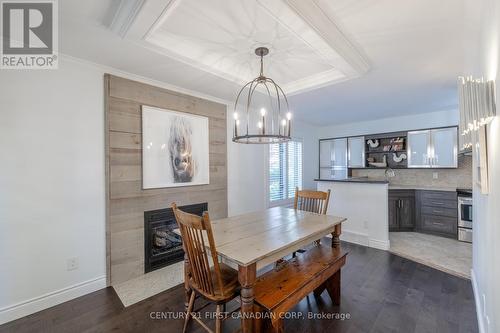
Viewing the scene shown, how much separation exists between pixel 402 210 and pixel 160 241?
4647mm

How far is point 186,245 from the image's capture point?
66.8 inches

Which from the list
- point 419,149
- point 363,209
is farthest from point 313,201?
point 419,149

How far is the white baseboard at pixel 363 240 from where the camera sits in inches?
143

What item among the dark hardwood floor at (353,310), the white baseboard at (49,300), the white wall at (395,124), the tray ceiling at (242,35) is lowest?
the dark hardwood floor at (353,310)

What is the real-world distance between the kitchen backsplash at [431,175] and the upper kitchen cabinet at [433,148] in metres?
0.28

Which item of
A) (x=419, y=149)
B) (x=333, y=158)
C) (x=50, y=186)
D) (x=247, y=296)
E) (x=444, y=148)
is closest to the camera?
(x=247, y=296)

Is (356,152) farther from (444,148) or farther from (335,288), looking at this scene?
(335,288)

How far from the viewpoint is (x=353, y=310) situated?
2.13 metres

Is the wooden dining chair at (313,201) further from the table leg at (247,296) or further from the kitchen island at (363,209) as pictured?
the table leg at (247,296)

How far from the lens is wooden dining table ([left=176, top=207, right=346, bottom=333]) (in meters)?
1.50

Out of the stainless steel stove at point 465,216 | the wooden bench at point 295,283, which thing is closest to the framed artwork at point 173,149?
the wooden bench at point 295,283

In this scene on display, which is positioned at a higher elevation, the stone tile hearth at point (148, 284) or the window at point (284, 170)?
the window at point (284, 170)

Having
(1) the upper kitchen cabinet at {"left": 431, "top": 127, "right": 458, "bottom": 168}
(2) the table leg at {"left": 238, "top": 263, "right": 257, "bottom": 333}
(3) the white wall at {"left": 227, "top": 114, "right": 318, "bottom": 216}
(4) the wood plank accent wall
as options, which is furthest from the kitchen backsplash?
(2) the table leg at {"left": 238, "top": 263, "right": 257, "bottom": 333}

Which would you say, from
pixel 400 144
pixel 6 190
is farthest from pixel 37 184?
pixel 400 144
